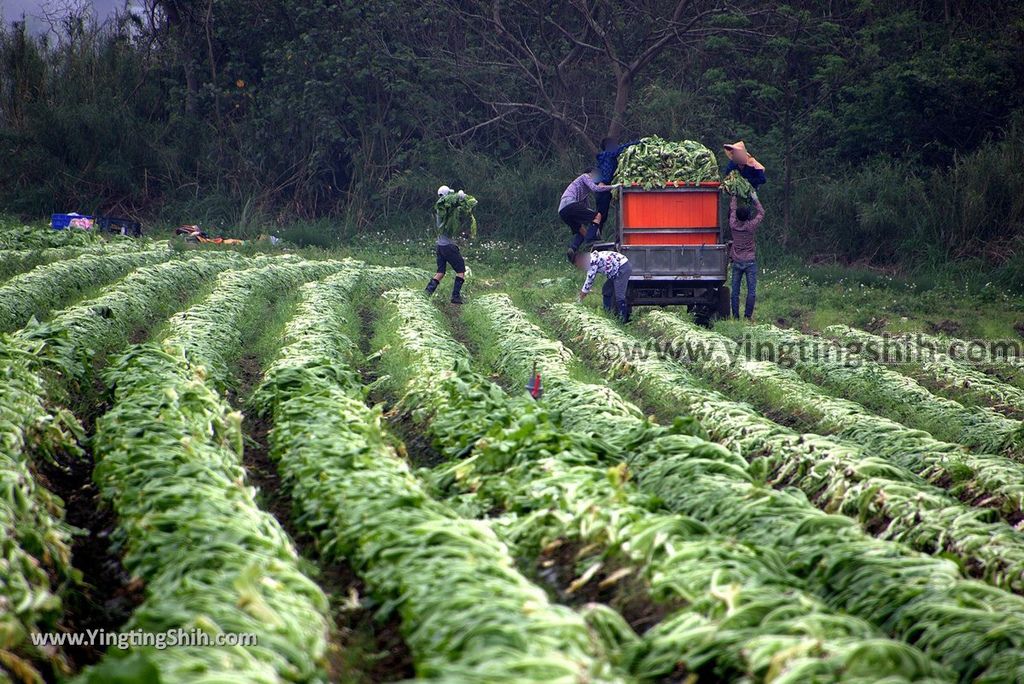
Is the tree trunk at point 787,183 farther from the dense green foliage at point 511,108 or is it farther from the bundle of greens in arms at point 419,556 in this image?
the bundle of greens in arms at point 419,556

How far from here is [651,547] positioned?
4820 millimetres

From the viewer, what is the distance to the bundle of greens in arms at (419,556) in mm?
3736

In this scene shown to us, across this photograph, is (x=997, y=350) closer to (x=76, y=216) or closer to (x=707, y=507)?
(x=707, y=507)

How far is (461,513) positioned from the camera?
5.84 metres

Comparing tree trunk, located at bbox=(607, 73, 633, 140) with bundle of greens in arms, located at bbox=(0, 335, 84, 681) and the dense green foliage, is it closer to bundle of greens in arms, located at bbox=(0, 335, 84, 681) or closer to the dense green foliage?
Answer: the dense green foliage

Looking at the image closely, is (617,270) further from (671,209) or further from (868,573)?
(868,573)

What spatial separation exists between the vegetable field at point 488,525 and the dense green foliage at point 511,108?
50.9 feet

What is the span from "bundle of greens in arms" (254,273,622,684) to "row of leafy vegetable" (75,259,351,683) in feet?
1.20

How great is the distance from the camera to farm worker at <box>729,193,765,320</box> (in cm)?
1480

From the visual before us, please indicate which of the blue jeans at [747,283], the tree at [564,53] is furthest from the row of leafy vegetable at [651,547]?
the tree at [564,53]

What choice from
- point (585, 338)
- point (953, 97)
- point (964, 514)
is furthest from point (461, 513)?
point (953, 97)

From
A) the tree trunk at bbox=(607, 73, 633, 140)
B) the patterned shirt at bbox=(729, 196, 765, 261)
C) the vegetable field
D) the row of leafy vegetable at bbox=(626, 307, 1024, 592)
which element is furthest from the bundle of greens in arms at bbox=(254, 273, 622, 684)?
the tree trunk at bbox=(607, 73, 633, 140)

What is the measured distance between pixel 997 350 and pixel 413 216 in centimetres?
2012

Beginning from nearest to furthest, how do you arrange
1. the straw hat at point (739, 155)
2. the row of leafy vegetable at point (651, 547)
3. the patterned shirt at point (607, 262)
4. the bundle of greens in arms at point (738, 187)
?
1. the row of leafy vegetable at point (651, 547)
2. the patterned shirt at point (607, 262)
3. the bundle of greens in arms at point (738, 187)
4. the straw hat at point (739, 155)
